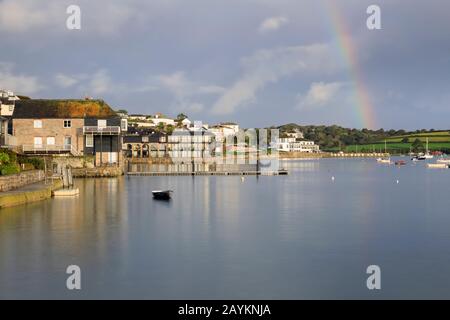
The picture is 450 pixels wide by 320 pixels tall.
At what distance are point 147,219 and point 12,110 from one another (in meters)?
46.9

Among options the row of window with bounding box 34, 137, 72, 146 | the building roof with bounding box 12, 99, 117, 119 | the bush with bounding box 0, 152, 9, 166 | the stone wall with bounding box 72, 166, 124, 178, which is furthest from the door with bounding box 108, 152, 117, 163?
the bush with bounding box 0, 152, 9, 166

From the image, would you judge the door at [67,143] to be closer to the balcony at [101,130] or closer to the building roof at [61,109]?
the balcony at [101,130]

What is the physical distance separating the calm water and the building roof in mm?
29771

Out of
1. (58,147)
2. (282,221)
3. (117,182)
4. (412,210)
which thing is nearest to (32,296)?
(282,221)

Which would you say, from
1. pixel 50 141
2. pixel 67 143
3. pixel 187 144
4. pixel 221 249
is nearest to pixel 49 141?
pixel 50 141

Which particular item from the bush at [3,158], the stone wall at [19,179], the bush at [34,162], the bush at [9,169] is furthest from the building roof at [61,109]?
the bush at [3,158]

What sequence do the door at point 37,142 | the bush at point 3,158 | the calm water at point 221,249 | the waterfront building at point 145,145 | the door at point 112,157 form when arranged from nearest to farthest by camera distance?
the calm water at point 221,249, the bush at point 3,158, the door at point 37,142, the door at point 112,157, the waterfront building at point 145,145

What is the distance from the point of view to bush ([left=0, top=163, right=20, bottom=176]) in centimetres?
3997

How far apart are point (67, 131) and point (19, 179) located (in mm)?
30359

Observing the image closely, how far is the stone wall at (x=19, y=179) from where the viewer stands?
128 feet

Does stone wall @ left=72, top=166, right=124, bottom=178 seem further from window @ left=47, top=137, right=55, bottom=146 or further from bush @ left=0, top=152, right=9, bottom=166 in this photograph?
bush @ left=0, top=152, right=9, bottom=166

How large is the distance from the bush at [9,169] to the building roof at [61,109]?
101 feet

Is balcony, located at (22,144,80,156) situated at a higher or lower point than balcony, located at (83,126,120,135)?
lower

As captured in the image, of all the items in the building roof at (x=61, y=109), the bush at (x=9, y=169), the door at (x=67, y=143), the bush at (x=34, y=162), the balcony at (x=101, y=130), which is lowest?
the bush at (x=9, y=169)
